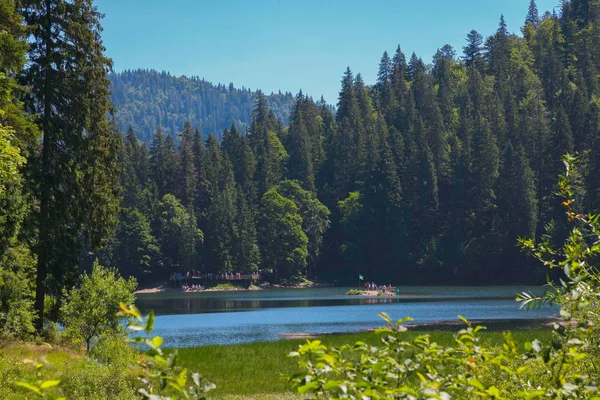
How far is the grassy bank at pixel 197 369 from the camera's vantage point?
1723 cm

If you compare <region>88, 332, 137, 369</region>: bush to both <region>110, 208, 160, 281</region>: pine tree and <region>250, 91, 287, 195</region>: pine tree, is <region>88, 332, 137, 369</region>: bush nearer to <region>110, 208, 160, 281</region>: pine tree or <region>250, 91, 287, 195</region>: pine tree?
<region>110, 208, 160, 281</region>: pine tree

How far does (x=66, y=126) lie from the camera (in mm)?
30609

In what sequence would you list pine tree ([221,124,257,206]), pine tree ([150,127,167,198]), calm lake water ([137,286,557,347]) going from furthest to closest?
pine tree ([221,124,257,206]), pine tree ([150,127,167,198]), calm lake water ([137,286,557,347])

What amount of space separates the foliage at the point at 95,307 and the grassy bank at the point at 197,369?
2.89ft

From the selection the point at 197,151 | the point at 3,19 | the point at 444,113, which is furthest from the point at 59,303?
the point at 444,113

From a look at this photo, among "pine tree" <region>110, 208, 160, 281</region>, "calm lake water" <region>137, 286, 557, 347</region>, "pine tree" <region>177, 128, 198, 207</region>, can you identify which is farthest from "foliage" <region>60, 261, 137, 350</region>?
"pine tree" <region>177, 128, 198, 207</region>

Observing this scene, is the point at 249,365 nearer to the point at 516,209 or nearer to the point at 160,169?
the point at 516,209

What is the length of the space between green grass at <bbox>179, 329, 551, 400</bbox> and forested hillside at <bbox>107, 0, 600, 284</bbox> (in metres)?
71.6

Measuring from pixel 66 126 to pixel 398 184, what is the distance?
9431 cm

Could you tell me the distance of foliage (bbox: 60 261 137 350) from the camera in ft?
87.2

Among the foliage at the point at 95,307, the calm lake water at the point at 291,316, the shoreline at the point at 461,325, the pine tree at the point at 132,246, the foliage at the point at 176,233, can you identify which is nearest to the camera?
the foliage at the point at 95,307

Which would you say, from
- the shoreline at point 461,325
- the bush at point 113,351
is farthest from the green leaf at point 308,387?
the shoreline at point 461,325

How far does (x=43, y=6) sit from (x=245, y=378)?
17241 mm

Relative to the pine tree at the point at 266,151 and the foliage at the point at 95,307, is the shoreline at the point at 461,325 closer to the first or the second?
the foliage at the point at 95,307
